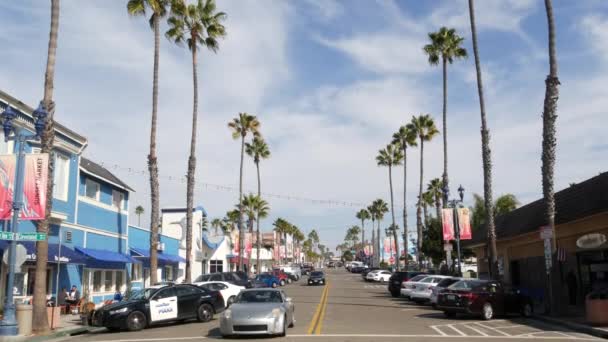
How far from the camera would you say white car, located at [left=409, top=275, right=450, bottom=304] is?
28.5 meters

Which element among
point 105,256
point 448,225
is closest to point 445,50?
point 448,225

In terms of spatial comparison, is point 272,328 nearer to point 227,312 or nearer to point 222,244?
point 227,312

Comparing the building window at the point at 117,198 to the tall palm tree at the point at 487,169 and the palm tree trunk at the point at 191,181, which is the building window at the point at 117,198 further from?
the tall palm tree at the point at 487,169

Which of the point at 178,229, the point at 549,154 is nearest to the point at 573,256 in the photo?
the point at 549,154

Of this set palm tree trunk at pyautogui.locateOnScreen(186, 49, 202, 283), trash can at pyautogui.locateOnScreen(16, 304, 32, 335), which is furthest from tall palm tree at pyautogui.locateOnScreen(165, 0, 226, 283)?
trash can at pyautogui.locateOnScreen(16, 304, 32, 335)

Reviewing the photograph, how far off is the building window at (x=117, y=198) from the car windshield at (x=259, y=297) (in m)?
19.1

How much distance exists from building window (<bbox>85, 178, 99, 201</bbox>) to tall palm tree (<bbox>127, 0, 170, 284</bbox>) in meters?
3.30

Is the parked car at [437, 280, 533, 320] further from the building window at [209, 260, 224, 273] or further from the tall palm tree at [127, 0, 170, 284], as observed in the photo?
the building window at [209, 260, 224, 273]

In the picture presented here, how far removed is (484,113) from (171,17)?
1950 cm

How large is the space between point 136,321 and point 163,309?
1031 millimetres

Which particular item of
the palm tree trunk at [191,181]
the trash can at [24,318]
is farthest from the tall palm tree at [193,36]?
the trash can at [24,318]

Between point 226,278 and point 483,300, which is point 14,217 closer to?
point 483,300

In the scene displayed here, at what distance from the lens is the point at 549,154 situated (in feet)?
74.9

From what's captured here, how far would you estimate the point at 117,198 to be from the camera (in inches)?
1351
